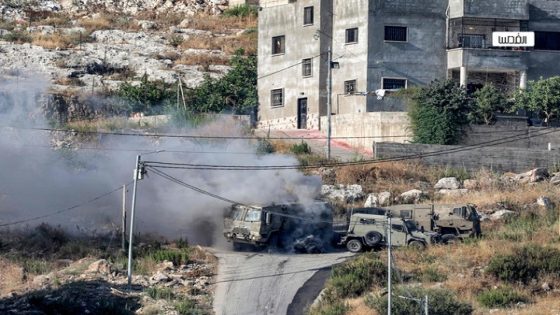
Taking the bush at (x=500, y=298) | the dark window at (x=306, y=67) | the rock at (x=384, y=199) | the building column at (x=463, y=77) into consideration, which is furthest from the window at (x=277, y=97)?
the bush at (x=500, y=298)

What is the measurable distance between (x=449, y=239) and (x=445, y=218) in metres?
1.21

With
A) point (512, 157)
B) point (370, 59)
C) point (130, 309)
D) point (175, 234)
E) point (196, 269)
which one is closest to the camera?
point (130, 309)

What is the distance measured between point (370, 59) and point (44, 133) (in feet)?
52.0

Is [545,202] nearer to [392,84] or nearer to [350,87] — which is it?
[392,84]

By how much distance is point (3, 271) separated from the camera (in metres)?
60.8

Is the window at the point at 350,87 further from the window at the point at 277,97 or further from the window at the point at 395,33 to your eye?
the window at the point at 277,97

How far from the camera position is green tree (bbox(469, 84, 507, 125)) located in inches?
3039

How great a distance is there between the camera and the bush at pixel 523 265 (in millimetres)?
59625

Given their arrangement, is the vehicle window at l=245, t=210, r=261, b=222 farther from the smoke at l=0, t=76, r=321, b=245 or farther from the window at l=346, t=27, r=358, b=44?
the window at l=346, t=27, r=358, b=44

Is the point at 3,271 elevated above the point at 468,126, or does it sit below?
below

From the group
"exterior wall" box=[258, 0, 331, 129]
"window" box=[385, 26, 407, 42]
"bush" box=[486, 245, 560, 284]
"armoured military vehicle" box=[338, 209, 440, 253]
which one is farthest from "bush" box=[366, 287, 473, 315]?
"window" box=[385, 26, 407, 42]

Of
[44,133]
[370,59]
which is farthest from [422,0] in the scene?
[44,133]

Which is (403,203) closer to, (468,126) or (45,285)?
(468,126)

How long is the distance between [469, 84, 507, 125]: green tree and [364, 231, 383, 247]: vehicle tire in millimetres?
15257
